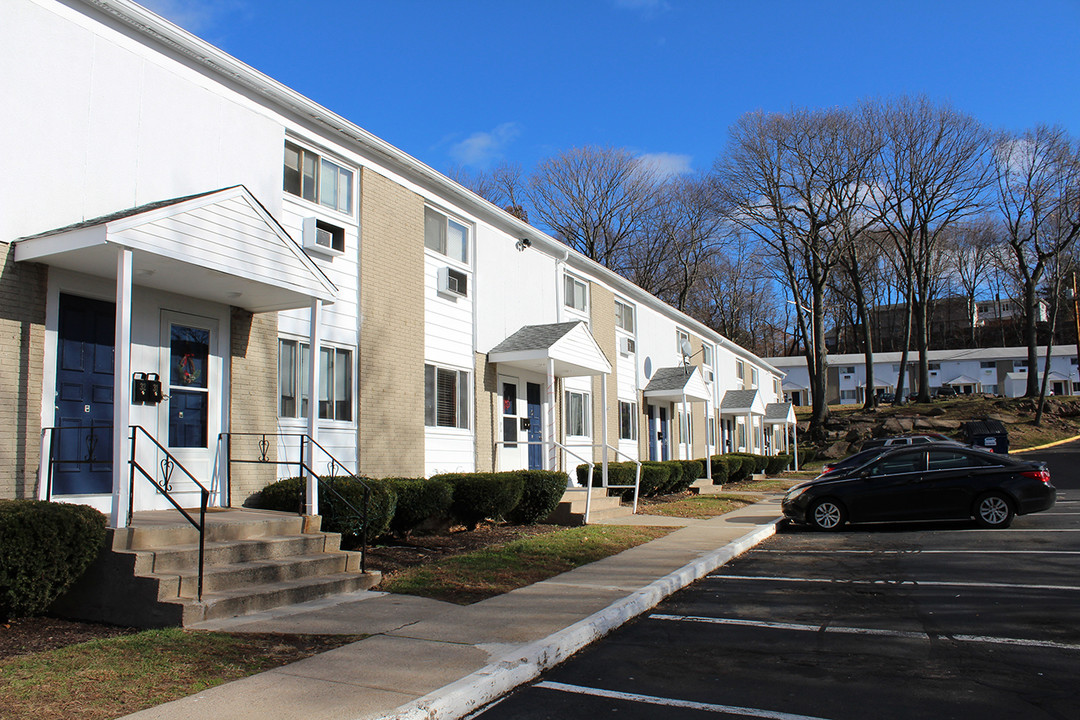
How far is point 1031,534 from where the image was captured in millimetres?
12523

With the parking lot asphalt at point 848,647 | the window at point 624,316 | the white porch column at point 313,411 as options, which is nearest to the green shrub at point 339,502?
the white porch column at point 313,411

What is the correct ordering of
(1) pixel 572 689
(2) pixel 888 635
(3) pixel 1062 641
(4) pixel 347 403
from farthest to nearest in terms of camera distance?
(4) pixel 347 403, (2) pixel 888 635, (3) pixel 1062 641, (1) pixel 572 689

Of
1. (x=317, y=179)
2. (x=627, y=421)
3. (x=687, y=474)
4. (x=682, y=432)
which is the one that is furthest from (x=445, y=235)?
(x=682, y=432)

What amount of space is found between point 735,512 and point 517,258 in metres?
7.66

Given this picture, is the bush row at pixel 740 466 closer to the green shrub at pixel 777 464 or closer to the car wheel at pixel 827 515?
the green shrub at pixel 777 464

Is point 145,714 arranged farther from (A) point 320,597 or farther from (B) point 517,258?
(B) point 517,258

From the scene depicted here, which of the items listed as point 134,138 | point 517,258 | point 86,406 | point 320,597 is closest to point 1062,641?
point 320,597

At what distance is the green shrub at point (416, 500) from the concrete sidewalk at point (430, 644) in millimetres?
2890

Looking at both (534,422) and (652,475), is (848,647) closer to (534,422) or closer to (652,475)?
(534,422)

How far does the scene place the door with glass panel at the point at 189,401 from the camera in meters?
9.55

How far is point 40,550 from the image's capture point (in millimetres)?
6547

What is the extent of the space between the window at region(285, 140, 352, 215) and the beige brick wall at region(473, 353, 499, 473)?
4.61 metres

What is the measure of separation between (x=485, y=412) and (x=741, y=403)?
21021mm

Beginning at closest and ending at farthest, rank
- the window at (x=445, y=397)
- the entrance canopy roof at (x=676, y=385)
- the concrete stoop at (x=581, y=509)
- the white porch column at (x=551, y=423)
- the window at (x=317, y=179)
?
the window at (x=317, y=179) → the window at (x=445, y=397) → the concrete stoop at (x=581, y=509) → the white porch column at (x=551, y=423) → the entrance canopy roof at (x=676, y=385)
